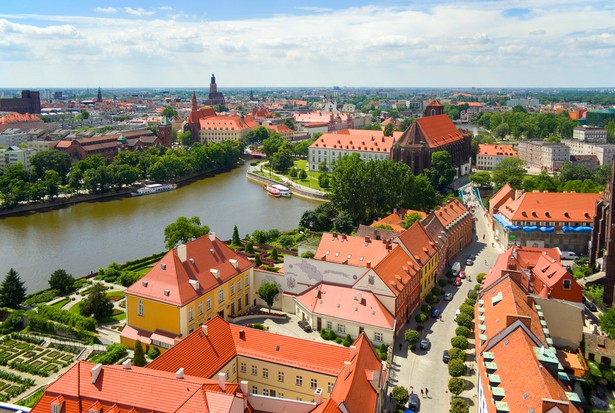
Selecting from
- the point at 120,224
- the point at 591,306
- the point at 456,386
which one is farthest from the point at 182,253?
the point at 120,224

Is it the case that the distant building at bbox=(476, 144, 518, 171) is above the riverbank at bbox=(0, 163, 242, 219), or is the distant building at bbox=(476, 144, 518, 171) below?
above

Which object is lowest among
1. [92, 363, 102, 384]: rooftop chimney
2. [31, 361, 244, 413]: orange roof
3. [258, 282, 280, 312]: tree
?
[258, 282, 280, 312]: tree

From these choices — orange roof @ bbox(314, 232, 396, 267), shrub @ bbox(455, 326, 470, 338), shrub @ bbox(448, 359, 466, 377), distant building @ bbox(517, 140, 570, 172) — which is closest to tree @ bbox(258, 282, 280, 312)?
orange roof @ bbox(314, 232, 396, 267)

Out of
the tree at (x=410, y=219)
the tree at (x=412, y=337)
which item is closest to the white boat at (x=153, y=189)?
the tree at (x=410, y=219)

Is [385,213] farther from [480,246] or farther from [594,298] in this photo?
[594,298]

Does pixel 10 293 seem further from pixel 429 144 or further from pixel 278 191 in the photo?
pixel 429 144

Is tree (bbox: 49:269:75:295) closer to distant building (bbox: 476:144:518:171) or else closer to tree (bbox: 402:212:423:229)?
tree (bbox: 402:212:423:229)
